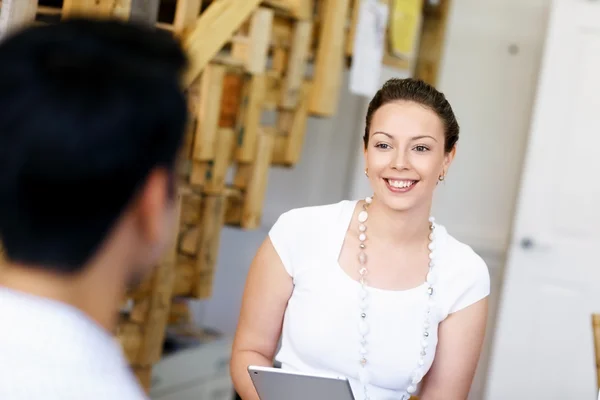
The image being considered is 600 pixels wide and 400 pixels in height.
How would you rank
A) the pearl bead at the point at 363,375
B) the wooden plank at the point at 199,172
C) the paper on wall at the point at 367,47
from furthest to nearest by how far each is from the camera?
1. the paper on wall at the point at 367,47
2. the wooden plank at the point at 199,172
3. the pearl bead at the point at 363,375

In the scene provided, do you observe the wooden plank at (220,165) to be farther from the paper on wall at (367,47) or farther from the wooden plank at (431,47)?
the wooden plank at (431,47)

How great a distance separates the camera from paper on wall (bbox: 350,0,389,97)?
2865 mm

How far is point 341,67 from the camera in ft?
9.33

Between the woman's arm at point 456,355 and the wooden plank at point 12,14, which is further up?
the wooden plank at point 12,14

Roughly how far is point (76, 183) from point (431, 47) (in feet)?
11.1

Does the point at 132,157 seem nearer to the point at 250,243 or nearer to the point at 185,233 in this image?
the point at 185,233

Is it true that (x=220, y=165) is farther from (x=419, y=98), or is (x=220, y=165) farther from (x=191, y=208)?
(x=419, y=98)

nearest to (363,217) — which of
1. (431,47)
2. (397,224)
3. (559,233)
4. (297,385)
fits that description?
(397,224)

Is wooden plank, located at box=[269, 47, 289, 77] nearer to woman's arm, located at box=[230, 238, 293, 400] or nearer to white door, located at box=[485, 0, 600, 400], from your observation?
woman's arm, located at box=[230, 238, 293, 400]

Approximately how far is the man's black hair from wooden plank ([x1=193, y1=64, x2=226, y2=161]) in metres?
1.61

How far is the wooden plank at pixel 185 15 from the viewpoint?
2.29 m

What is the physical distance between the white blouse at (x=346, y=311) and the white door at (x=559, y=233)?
1800 mm

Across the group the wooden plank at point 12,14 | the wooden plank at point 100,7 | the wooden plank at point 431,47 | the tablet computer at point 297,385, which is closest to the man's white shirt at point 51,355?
the tablet computer at point 297,385

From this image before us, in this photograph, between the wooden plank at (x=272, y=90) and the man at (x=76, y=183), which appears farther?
the wooden plank at (x=272, y=90)
